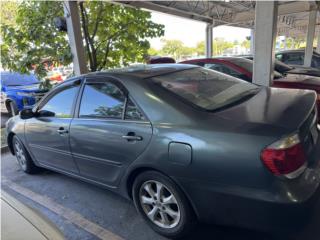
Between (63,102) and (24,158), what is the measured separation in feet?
4.67

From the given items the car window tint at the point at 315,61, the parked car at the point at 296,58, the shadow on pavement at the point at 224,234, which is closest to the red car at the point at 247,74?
the shadow on pavement at the point at 224,234

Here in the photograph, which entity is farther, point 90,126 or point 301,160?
point 90,126

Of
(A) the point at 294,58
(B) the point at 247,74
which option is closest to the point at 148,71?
(B) the point at 247,74

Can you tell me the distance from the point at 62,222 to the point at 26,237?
1476mm

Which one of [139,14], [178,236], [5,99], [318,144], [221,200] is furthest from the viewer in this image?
[5,99]

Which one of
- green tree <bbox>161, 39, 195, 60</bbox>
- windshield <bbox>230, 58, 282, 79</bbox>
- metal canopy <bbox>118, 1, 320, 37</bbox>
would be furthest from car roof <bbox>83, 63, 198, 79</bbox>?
green tree <bbox>161, 39, 195, 60</bbox>

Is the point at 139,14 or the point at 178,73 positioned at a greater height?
the point at 139,14

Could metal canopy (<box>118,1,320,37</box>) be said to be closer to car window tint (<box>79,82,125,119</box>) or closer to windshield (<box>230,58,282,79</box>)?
windshield (<box>230,58,282,79</box>)

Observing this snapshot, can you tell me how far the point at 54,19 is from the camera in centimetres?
581

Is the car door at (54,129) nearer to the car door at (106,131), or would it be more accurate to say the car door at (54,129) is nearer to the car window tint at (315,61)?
the car door at (106,131)

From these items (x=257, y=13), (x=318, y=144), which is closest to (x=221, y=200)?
(x=318, y=144)

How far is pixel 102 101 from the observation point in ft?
9.43

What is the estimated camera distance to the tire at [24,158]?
4.13 metres

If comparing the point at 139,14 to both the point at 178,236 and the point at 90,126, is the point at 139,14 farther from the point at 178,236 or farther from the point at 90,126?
the point at 178,236
